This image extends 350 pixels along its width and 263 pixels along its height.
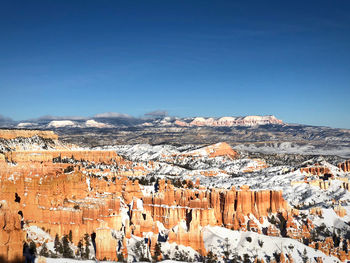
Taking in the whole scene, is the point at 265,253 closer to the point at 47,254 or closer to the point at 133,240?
the point at 133,240

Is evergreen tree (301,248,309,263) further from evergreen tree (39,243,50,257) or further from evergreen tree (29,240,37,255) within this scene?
evergreen tree (29,240,37,255)

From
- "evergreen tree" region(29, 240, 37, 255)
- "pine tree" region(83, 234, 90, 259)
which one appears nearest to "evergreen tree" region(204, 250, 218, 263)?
"pine tree" region(83, 234, 90, 259)

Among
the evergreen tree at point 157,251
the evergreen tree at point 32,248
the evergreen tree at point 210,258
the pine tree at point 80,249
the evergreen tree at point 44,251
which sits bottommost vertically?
the evergreen tree at point 210,258

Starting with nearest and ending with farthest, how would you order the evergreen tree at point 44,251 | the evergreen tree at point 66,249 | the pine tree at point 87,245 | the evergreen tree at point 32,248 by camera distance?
1. the evergreen tree at point 32,248
2. the evergreen tree at point 44,251
3. the evergreen tree at point 66,249
4. the pine tree at point 87,245

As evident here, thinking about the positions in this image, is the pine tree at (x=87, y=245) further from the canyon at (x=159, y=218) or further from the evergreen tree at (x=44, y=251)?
the evergreen tree at (x=44, y=251)

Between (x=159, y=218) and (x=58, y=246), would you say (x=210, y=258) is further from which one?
(x=58, y=246)

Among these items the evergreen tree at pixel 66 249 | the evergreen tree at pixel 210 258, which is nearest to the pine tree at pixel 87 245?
the evergreen tree at pixel 66 249

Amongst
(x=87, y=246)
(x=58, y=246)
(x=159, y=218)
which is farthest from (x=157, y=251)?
(x=58, y=246)

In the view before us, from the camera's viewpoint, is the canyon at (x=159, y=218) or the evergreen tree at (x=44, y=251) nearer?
the evergreen tree at (x=44, y=251)

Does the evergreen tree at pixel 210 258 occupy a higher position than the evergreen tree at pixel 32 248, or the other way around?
the evergreen tree at pixel 32 248

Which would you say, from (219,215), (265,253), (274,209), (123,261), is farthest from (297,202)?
(123,261)

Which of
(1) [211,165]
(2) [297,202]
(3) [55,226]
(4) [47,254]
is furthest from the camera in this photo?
(1) [211,165]
